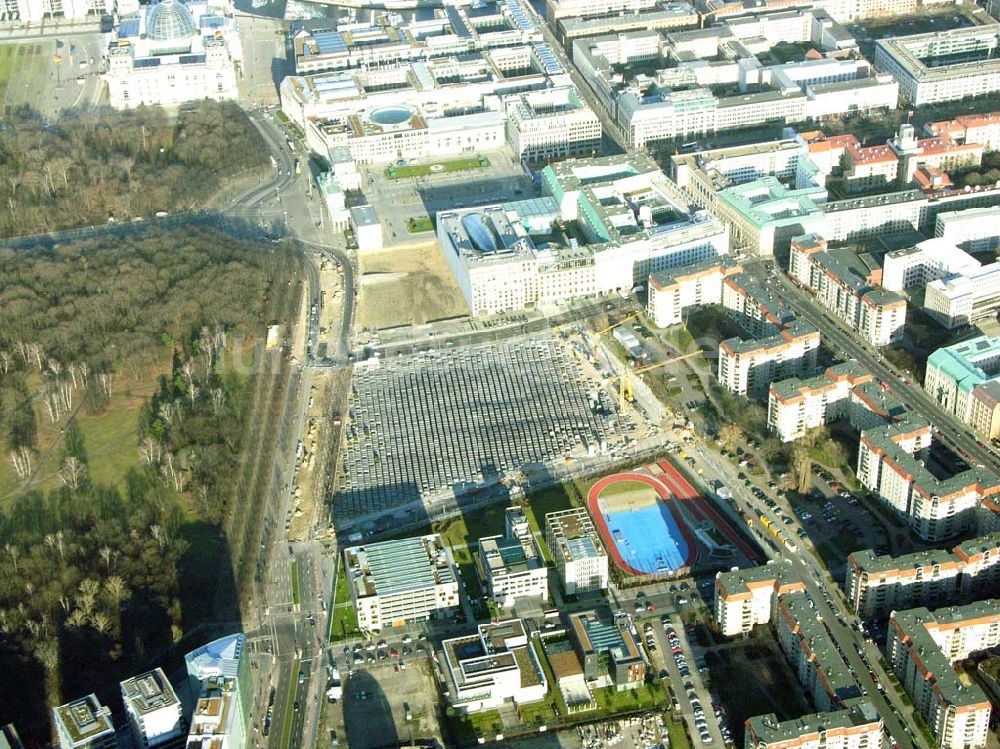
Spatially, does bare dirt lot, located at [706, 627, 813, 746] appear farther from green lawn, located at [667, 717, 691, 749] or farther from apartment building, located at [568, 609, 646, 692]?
apartment building, located at [568, 609, 646, 692]

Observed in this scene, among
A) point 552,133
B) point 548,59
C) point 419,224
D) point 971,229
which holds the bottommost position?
point 419,224

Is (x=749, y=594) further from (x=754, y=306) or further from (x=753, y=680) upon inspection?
(x=754, y=306)

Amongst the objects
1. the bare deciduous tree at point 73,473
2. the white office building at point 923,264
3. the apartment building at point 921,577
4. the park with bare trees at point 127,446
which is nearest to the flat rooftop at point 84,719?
the park with bare trees at point 127,446

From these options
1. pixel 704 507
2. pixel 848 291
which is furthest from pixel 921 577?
pixel 848 291

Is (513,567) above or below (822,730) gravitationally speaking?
above

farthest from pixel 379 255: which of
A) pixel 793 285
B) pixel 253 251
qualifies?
pixel 793 285

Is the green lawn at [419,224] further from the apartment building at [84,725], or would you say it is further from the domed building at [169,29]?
the apartment building at [84,725]

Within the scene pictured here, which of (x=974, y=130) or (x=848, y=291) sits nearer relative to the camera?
(x=848, y=291)

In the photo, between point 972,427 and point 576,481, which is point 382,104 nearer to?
point 576,481
